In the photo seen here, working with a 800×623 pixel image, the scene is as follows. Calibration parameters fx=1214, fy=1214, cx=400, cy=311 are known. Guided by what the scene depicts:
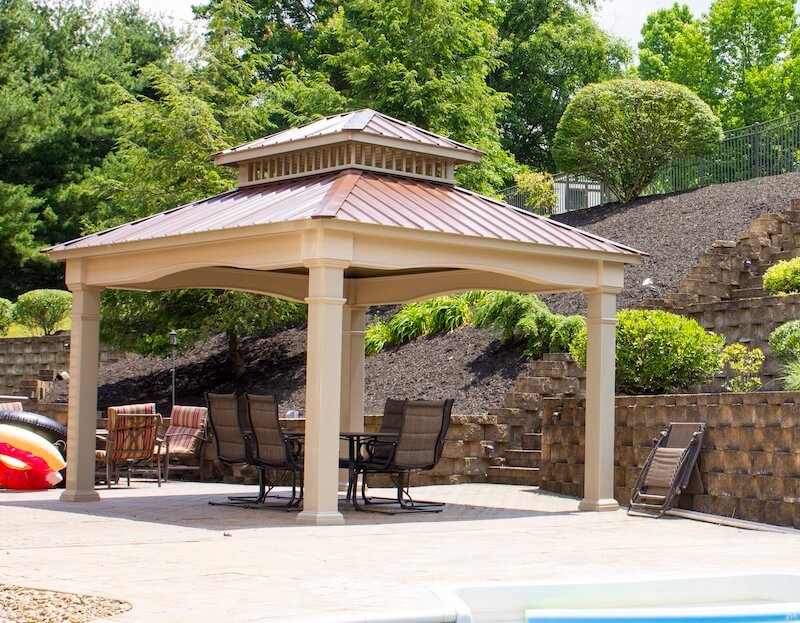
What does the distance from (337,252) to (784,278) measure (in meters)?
8.46

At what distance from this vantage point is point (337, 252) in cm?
1051

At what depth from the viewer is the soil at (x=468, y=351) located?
18.2 meters

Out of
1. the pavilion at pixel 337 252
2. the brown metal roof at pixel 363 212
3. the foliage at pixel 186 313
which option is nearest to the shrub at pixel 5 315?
the foliage at pixel 186 313

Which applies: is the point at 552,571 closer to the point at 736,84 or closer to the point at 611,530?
the point at 611,530

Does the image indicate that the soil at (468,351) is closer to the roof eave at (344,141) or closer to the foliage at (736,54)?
the roof eave at (344,141)

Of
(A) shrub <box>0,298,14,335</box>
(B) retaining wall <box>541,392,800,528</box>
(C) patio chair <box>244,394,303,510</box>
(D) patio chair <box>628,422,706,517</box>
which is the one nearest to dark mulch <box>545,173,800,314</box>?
(B) retaining wall <box>541,392,800,528</box>

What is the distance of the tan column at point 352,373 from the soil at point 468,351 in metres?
2.74

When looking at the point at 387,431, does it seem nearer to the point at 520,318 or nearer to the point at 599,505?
the point at 599,505

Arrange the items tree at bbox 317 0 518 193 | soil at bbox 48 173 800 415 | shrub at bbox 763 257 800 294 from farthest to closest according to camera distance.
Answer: tree at bbox 317 0 518 193, soil at bbox 48 173 800 415, shrub at bbox 763 257 800 294

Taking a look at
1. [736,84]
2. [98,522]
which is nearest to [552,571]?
[98,522]

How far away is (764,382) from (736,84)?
31.7 m

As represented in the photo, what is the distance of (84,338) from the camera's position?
1307 centimetres

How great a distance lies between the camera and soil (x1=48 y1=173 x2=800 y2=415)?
18.2 metres

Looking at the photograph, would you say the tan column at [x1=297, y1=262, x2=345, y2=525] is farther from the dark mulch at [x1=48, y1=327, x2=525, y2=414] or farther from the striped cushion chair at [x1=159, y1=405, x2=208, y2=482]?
the dark mulch at [x1=48, y1=327, x2=525, y2=414]
